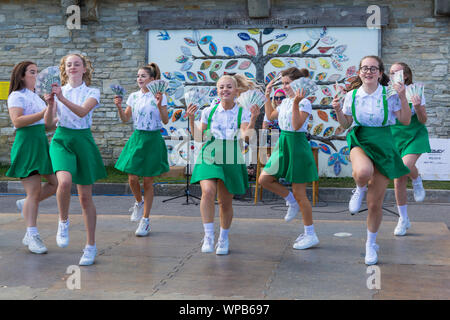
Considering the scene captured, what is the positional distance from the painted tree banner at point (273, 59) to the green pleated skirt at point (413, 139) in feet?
17.5

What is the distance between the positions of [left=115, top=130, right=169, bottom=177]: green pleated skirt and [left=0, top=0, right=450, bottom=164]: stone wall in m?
6.52

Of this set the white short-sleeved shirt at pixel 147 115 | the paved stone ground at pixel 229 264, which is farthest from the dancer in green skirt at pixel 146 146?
the paved stone ground at pixel 229 264

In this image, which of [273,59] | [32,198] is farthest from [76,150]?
[273,59]

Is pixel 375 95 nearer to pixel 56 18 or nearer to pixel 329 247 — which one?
pixel 329 247

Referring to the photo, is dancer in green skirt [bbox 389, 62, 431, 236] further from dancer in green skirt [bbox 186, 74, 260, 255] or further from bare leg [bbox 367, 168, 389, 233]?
dancer in green skirt [bbox 186, 74, 260, 255]

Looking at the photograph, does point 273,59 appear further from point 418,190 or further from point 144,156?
point 144,156

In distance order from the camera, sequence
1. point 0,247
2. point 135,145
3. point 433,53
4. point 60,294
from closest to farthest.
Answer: point 60,294
point 0,247
point 135,145
point 433,53

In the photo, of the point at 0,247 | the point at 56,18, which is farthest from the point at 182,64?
the point at 0,247

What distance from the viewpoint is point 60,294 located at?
3775 mm

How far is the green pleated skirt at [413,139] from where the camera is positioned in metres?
5.96

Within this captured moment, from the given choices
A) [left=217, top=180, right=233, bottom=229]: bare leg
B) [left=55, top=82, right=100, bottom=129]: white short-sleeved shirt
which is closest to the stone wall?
[left=217, top=180, right=233, bottom=229]: bare leg

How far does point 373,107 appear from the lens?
4633mm

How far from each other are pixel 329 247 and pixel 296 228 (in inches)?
38.1

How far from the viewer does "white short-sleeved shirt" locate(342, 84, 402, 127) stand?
15.2 feet
